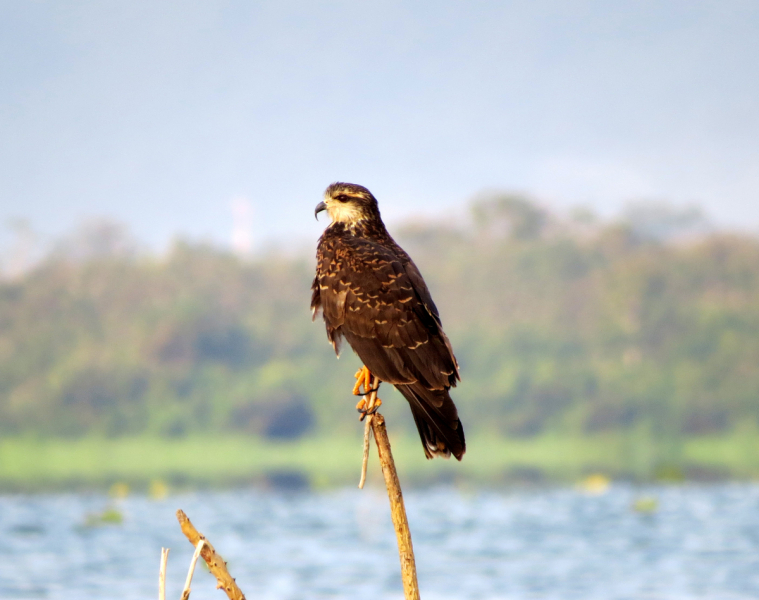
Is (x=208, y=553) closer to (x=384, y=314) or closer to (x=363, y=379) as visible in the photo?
(x=363, y=379)

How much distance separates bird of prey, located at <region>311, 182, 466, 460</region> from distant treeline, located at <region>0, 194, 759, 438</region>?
1472 inches

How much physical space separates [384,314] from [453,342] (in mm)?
40449

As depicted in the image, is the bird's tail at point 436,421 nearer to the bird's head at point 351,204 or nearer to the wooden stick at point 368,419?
the wooden stick at point 368,419

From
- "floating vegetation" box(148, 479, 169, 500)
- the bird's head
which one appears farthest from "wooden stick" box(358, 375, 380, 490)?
"floating vegetation" box(148, 479, 169, 500)

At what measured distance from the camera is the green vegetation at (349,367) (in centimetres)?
4331

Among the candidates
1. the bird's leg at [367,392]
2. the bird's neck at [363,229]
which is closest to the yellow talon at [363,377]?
the bird's leg at [367,392]

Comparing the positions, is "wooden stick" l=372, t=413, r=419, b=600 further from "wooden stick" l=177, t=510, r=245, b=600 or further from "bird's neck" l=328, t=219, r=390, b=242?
"bird's neck" l=328, t=219, r=390, b=242

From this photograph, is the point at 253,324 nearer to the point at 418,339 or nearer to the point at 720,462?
the point at 720,462

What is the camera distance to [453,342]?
147 feet

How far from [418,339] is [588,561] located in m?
13.8

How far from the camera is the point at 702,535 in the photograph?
19.0 meters

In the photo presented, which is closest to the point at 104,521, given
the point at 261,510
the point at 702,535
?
the point at 261,510

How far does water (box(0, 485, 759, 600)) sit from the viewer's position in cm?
1494

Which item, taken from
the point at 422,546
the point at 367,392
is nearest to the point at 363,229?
the point at 367,392
